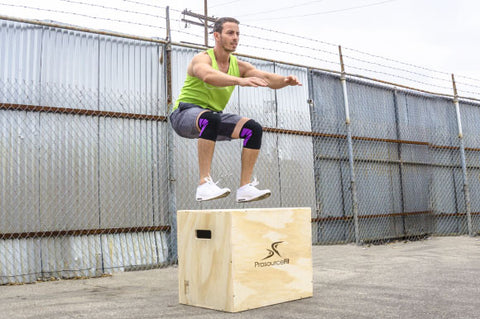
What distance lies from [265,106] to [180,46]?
164 cm

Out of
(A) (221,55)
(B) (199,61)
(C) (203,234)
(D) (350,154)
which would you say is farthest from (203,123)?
(D) (350,154)

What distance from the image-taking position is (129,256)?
5613 mm

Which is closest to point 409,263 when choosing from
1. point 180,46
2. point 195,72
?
point 195,72

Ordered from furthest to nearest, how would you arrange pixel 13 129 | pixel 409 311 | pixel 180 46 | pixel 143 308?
pixel 180 46
pixel 13 129
pixel 143 308
pixel 409 311

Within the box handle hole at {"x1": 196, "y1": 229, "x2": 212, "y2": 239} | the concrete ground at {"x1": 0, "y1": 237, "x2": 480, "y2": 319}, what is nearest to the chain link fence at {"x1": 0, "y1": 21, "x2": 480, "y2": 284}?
the concrete ground at {"x1": 0, "y1": 237, "x2": 480, "y2": 319}

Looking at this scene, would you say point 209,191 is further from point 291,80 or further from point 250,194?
point 291,80

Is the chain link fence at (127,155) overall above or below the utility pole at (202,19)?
below

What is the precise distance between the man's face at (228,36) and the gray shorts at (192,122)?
52cm

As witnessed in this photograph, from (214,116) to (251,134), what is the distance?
1.09ft

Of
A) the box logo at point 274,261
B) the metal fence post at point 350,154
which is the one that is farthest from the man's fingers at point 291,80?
the metal fence post at point 350,154

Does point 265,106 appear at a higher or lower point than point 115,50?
lower

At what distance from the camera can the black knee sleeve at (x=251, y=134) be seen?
3.43 metres

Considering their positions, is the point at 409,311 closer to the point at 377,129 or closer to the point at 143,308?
the point at 143,308

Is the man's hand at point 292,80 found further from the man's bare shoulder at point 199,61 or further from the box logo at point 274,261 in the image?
the box logo at point 274,261
